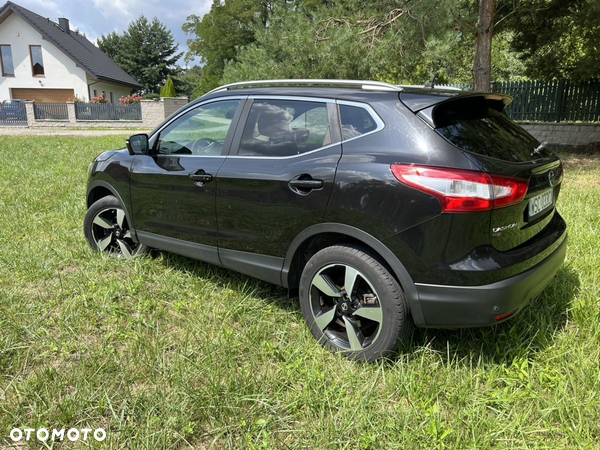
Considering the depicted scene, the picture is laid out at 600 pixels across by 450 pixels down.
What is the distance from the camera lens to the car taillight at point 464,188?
7.06ft

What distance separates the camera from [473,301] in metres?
2.22

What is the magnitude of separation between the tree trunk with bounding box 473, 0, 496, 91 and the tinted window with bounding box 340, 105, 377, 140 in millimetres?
7996

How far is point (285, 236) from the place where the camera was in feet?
9.34

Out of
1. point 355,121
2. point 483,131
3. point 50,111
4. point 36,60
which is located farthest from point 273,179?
point 36,60

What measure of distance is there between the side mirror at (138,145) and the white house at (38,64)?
35.9 m

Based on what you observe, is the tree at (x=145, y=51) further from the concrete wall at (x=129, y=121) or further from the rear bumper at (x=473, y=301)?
the rear bumper at (x=473, y=301)

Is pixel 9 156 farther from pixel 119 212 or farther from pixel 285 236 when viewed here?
pixel 285 236

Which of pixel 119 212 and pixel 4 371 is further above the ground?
pixel 119 212

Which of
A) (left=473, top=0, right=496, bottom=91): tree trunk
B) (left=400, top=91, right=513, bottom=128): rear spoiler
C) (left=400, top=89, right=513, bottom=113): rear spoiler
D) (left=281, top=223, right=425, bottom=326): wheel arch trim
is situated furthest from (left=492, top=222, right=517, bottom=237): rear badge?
(left=473, top=0, right=496, bottom=91): tree trunk

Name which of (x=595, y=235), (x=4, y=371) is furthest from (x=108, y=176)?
(x=595, y=235)

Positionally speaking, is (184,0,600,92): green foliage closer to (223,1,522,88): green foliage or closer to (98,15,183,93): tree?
(223,1,522,88): green foliage

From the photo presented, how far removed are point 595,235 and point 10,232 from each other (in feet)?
20.3

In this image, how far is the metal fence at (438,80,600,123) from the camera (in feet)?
45.2

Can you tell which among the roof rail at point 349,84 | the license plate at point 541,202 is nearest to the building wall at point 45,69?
the roof rail at point 349,84
